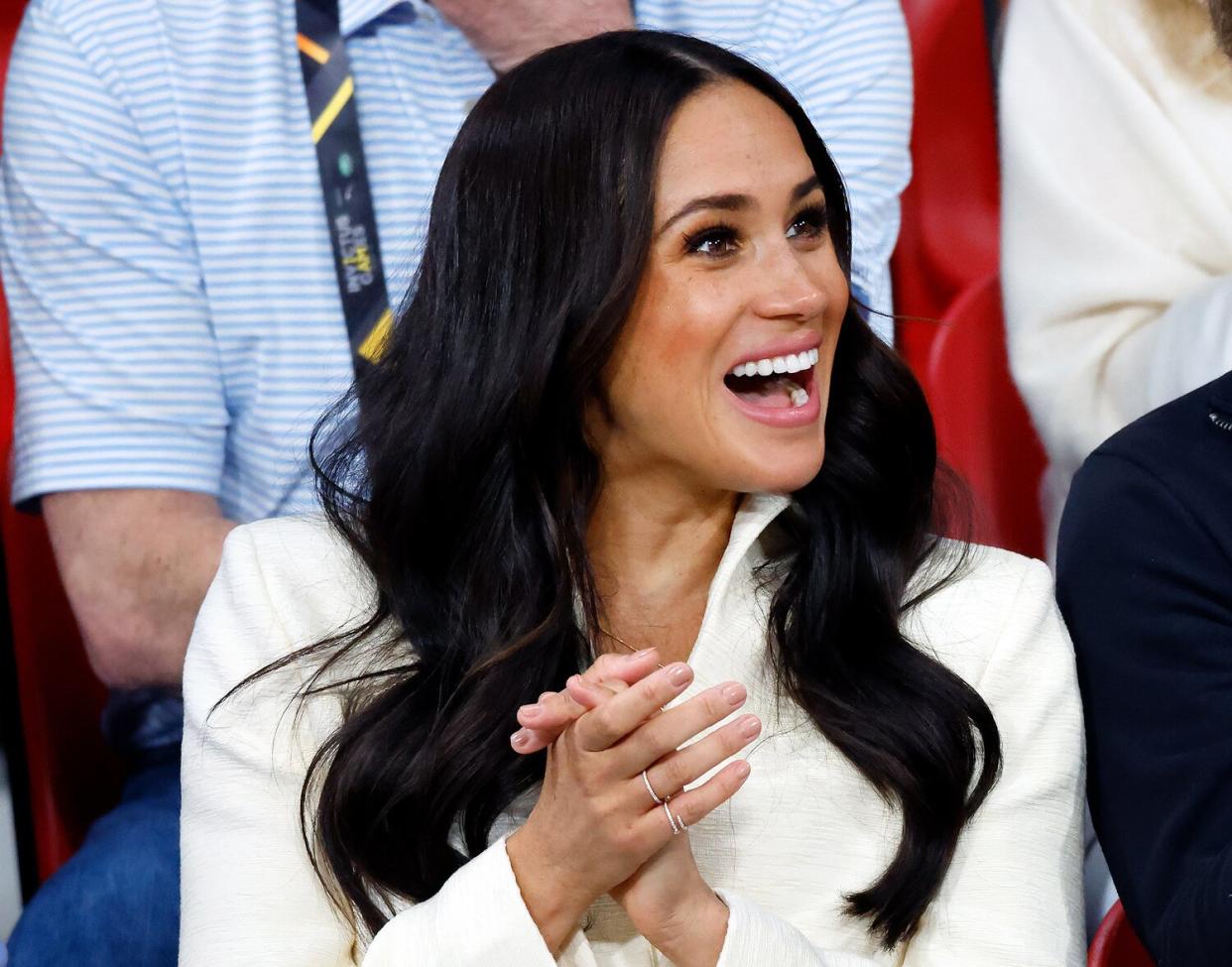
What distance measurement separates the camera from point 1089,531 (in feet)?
3.97

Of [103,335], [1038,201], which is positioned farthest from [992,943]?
[103,335]

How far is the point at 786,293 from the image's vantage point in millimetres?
1222

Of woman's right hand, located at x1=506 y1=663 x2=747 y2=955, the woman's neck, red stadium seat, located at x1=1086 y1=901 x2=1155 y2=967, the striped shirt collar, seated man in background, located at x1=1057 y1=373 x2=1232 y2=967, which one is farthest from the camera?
the striped shirt collar

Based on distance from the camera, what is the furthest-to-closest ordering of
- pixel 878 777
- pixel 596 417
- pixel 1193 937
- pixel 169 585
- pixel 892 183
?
pixel 892 183 < pixel 169 585 < pixel 596 417 < pixel 878 777 < pixel 1193 937

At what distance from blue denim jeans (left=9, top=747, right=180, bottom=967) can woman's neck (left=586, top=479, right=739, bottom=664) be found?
466 mm

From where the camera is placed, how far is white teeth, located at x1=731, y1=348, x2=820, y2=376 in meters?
1.24

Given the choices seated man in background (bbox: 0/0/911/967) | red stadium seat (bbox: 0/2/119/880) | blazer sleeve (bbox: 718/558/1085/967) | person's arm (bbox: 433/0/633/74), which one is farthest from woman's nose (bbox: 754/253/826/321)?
red stadium seat (bbox: 0/2/119/880)

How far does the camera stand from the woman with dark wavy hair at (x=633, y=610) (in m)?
1.17

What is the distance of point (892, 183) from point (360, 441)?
68cm

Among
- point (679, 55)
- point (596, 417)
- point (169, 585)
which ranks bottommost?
point (169, 585)

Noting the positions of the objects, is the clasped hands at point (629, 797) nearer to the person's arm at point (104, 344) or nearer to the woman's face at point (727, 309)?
the woman's face at point (727, 309)

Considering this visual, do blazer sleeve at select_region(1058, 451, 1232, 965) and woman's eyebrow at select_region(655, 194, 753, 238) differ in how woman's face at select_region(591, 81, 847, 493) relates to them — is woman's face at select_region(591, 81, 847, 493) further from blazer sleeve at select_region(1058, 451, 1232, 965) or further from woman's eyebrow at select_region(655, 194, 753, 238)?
blazer sleeve at select_region(1058, 451, 1232, 965)

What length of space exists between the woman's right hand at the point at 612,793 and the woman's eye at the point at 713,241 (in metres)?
0.37

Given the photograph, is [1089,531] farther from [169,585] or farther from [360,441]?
[169,585]
